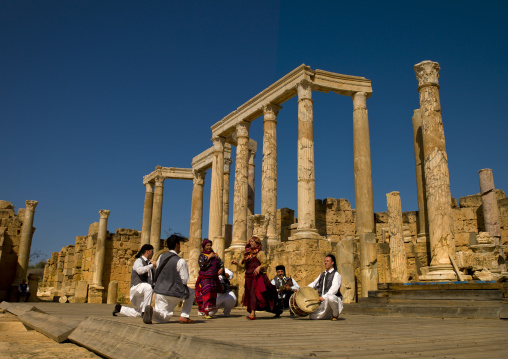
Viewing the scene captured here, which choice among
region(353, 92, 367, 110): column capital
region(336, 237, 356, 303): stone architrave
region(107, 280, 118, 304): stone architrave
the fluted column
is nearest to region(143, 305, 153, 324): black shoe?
region(336, 237, 356, 303): stone architrave

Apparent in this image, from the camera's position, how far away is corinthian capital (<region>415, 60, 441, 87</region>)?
44.4 feet

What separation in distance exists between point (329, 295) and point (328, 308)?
30 cm

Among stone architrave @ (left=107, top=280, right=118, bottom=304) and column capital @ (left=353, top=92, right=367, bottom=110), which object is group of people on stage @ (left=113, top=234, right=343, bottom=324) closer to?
column capital @ (left=353, top=92, right=367, bottom=110)

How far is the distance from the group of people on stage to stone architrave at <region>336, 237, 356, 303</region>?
4873mm

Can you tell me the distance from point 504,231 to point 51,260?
100ft

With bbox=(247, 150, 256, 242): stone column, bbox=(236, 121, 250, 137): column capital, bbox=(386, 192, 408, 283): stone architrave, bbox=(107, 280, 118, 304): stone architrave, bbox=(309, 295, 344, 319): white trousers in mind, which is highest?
bbox=(236, 121, 250, 137): column capital

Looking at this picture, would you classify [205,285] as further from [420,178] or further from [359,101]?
[359,101]

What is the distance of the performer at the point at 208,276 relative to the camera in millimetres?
8297

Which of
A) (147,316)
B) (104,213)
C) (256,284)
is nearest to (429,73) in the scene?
(256,284)

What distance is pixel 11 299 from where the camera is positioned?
2222 cm

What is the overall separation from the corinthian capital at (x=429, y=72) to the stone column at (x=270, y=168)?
25.1 feet

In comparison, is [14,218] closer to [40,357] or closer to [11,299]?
[11,299]

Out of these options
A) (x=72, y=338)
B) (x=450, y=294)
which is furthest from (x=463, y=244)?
(x=72, y=338)

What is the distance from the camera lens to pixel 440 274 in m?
11.7
